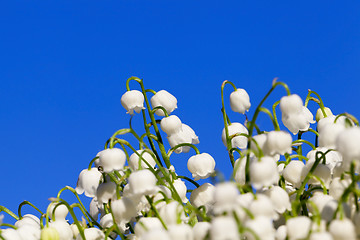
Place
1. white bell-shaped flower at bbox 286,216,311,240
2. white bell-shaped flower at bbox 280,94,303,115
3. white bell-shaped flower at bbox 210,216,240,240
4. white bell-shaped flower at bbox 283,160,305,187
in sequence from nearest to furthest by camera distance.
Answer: white bell-shaped flower at bbox 210,216,240,240
white bell-shaped flower at bbox 286,216,311,240
white bell-shaped flower at bbox 280,94,303,115
white bell-shaped flower at bbox 283,160,305,187

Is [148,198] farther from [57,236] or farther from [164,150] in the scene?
[164,150]

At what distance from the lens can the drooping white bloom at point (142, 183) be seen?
2.10 metres

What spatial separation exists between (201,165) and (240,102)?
354 millimetres

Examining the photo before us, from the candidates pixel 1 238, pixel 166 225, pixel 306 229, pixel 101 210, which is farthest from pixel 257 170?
pixel 101 210

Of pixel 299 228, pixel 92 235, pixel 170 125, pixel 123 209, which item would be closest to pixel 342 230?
pixel 299 228

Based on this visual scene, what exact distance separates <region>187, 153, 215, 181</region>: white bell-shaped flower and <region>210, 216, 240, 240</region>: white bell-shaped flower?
1062 mm

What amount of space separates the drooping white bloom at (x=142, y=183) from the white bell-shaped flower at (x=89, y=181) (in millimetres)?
524

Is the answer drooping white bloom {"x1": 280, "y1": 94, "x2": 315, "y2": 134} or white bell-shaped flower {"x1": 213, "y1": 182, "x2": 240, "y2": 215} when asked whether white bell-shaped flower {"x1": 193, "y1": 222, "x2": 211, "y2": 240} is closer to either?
white bell-shaped flower {"x1": 213, "y1": 182, "x2": 240, "y2": 215}

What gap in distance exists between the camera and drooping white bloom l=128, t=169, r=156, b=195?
210cm

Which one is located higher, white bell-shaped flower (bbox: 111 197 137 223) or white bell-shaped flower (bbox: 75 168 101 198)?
white bell-shaped flower (bbox: 75 168 101 198)

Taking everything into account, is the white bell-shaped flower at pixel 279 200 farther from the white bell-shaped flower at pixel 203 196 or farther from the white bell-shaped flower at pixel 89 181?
the white bell-shaped flower at pixel 89 181

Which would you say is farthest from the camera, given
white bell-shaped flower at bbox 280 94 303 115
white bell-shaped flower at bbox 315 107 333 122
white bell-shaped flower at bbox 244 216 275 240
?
white bell-shaped flower at bbox 315 107 333 122

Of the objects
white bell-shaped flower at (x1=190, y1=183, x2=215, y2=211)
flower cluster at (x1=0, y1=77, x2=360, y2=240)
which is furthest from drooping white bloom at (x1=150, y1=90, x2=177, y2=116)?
white bell-shaped flower at (x1=190, y1=183, x2=215, y2=211)

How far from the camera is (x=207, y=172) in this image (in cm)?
266
